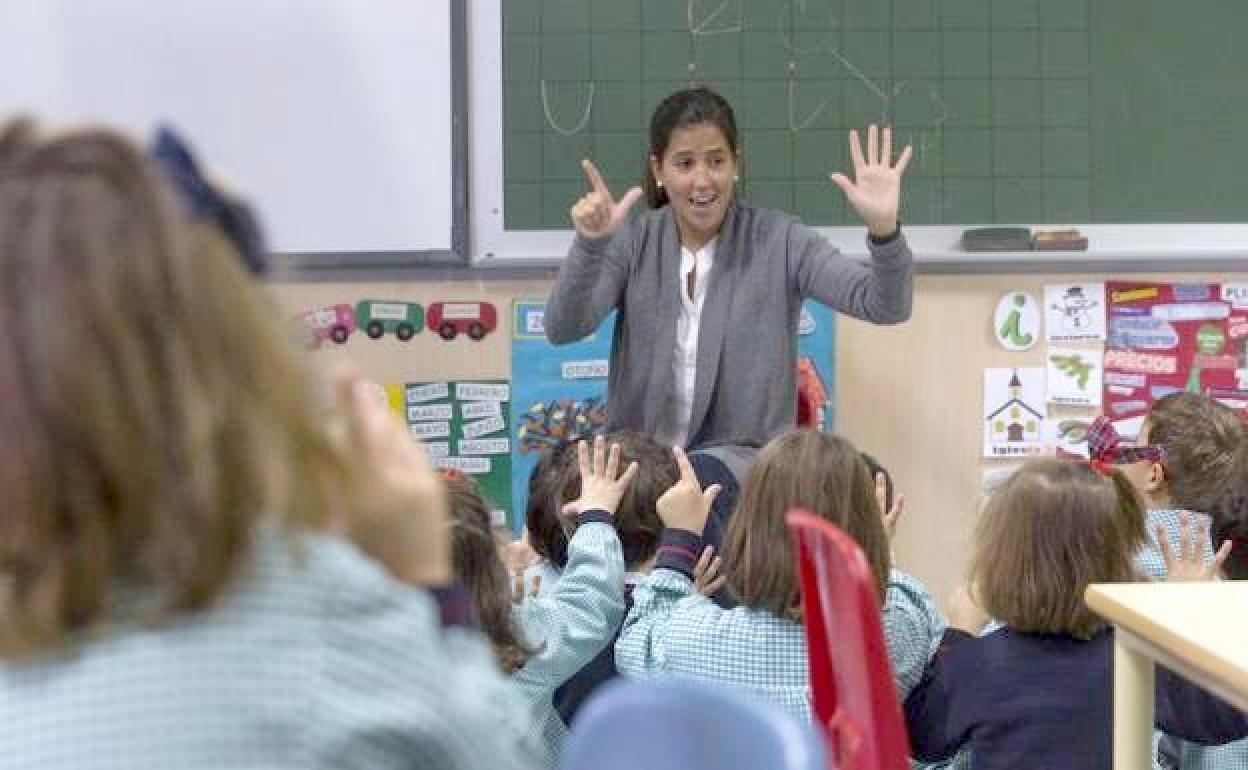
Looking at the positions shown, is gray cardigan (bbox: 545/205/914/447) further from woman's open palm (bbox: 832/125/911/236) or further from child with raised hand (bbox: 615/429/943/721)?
child with raised hand (bbox: 615/429/943/721)

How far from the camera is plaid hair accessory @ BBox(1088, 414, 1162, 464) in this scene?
3238 mm

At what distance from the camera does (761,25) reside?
3.85 meters

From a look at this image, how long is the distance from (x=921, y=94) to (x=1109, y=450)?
36.1 inches

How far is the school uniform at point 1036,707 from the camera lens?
222 centimetres

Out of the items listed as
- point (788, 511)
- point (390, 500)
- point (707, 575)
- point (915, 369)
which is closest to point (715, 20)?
point (915, 369)

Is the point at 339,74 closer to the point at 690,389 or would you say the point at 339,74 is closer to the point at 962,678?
the point at 690,389

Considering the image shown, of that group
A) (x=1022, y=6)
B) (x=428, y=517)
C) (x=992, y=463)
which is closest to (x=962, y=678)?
(x=428, y=517)

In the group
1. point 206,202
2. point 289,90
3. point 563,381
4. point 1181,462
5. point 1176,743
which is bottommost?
point 1176,743

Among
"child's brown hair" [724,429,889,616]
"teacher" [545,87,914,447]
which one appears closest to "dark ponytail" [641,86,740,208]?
"teacher" [545,87,914,447]

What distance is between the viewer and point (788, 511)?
2.29 m

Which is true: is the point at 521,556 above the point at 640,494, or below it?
below

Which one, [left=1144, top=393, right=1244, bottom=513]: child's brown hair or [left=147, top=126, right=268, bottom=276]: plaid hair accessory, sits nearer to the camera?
[left=147, top=126, right=268, bottom=276]: plaid hair accessory

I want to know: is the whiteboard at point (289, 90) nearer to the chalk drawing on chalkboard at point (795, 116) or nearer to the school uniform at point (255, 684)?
the chalk drawing on chalkboard at point (795, 116)

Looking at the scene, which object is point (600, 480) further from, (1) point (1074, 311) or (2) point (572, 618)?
(1) point (1074, 311)
